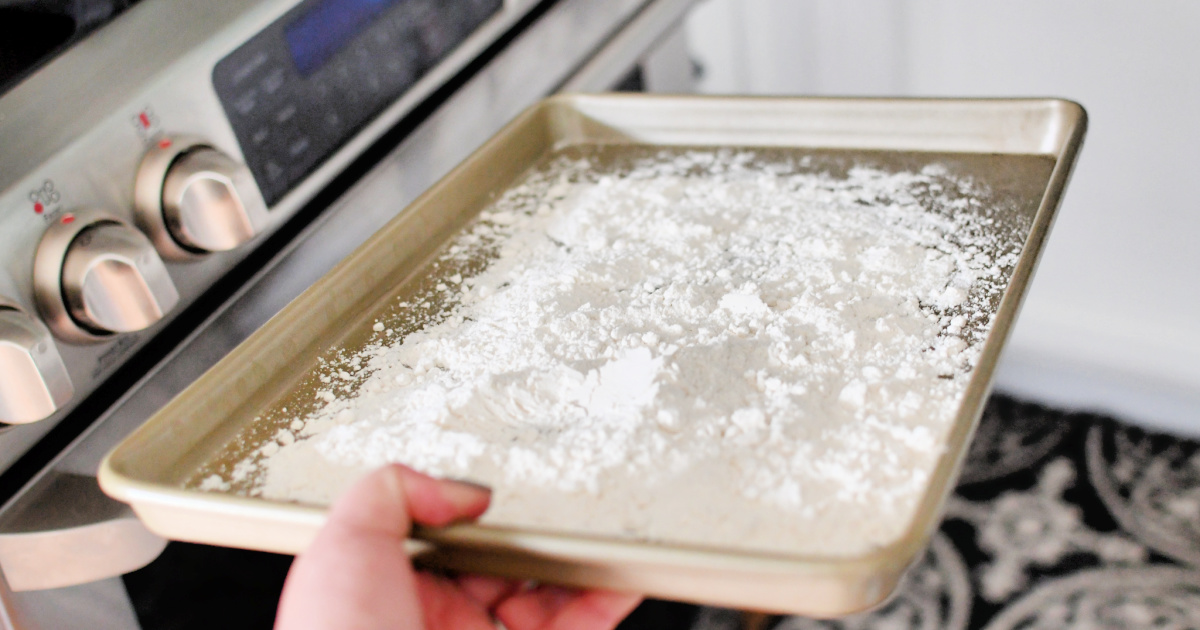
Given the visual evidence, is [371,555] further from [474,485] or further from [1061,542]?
[1061,542]

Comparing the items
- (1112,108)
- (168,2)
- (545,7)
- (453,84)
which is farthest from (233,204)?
(1112,108)

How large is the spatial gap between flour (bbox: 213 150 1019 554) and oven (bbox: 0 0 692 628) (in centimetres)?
7

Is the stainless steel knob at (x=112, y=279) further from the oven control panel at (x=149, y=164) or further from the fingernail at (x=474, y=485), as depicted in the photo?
the fingernail at (x=474, y=485)

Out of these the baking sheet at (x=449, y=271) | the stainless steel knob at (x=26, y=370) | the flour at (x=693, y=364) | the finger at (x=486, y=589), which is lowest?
the finger at (x=486, y=589)

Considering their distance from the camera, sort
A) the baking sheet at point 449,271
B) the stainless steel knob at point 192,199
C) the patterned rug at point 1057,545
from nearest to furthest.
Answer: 1. the baking sheet at point 449,271
2. the stainless steel knob at point 192,199
3. the patterned rug at point 1057,545

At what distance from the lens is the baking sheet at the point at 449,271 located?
286 millimetres

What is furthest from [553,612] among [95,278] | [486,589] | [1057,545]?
[1057,545]

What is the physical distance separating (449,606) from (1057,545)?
0.89 m

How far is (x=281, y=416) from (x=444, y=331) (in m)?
0.08

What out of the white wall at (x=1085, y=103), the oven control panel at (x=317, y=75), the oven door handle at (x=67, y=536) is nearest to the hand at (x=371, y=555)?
the oven door handle at (x=67, y=536)

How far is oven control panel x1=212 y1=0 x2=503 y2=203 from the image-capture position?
0.45 metres

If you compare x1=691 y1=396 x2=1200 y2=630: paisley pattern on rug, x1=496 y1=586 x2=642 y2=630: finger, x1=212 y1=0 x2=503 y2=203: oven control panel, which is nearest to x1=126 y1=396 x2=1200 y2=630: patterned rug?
x1=691 y1=396 x2=1200 y2=630: paisley pattern on rug

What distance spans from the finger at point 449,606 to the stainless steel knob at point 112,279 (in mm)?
164

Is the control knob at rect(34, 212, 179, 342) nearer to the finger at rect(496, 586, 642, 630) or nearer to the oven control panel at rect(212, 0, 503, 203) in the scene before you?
the oven control panel at rect(212, 0, 503, 203)
